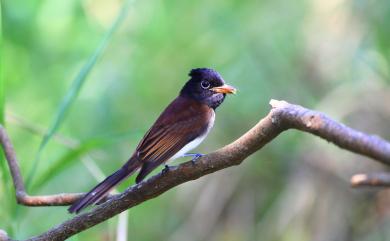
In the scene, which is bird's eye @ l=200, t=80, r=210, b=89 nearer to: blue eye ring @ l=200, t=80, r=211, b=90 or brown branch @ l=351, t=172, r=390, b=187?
blue eye ring @ l=200, t=80, r=211, b=90

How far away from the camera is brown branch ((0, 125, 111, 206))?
8.79 ft

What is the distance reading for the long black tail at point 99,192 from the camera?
254cm

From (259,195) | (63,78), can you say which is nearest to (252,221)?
(259,195)

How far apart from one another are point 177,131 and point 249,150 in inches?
39.1

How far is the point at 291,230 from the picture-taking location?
480 centimetres

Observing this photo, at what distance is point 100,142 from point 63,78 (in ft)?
9.58

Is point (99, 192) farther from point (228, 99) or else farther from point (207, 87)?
point (228, 99)

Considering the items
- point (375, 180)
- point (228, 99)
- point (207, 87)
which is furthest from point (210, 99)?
point (228, 99)

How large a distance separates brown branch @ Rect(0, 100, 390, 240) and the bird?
0.11m

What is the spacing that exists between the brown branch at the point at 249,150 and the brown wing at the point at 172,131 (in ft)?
1.06

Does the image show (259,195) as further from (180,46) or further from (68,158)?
(68,158)

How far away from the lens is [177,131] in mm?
3160

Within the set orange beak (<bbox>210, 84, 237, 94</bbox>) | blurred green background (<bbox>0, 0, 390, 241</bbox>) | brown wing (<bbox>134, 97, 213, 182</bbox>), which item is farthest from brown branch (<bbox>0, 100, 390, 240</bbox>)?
blurred green background (<bbox>0, 0, 390, 241</bbox>)

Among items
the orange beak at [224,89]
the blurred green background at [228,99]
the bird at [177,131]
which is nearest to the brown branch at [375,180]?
the bird at [177,131]
